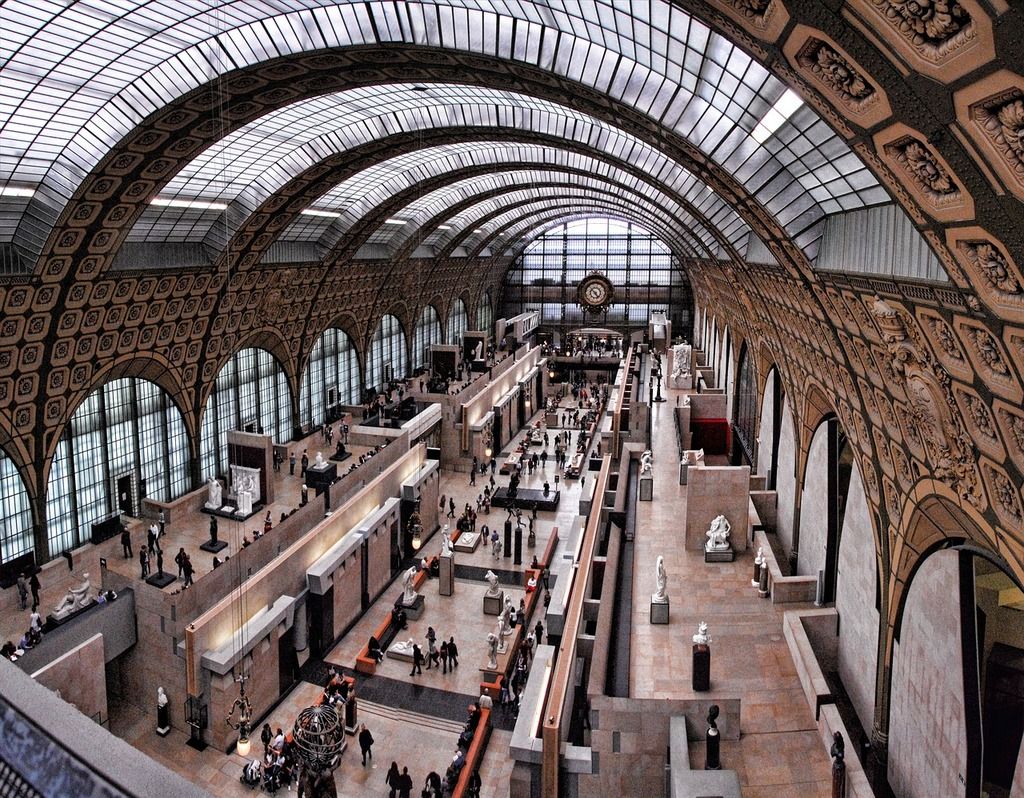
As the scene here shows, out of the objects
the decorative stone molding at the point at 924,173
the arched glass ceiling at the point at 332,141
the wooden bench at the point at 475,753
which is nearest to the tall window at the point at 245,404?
the arched glass ceiling at the point at 332,141

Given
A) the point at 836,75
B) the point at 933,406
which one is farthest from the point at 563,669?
the point at 836,75

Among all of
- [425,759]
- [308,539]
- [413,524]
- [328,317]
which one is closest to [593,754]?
[425,759]

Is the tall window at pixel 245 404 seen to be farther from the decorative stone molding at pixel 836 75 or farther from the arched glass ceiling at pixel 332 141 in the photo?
the decorative stone molding at pixel 836 75

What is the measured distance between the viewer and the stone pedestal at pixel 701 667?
14875 millimetres

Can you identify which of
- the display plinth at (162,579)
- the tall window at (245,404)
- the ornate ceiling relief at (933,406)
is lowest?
the display plinth at (162,579)

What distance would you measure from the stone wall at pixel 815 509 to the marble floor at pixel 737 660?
1735 mm

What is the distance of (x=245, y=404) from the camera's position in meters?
39.8

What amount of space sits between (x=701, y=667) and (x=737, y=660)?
5.98 feet

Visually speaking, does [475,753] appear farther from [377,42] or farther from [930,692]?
[377,42]

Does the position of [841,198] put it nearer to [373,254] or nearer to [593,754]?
[593,754]

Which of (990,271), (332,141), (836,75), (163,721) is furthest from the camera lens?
(332,141)

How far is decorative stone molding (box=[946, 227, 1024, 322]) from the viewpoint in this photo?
7.01m

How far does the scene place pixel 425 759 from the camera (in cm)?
1942

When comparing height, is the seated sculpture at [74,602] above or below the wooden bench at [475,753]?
above
